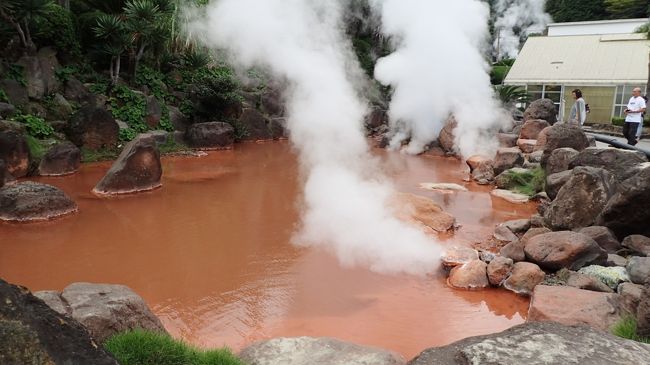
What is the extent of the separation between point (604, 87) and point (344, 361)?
20.3 m

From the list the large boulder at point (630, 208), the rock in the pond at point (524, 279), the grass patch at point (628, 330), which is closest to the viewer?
the grass patch at point (628, 330)

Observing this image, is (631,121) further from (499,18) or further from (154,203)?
(499,18)

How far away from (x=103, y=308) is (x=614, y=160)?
7.40 meters

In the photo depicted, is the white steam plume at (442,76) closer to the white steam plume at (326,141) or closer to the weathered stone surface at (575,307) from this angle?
the white steam plume at (326,141)

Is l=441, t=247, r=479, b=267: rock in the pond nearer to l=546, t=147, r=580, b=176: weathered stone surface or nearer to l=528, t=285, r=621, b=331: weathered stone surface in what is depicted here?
l=528, t=285, r=621, b=331: weathered stone surface

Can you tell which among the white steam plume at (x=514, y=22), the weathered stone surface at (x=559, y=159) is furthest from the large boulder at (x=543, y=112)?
the white steam plume at (x=514, y=22)

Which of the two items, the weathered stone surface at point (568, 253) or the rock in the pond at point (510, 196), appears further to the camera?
the rock in the pond at point (510, 196)

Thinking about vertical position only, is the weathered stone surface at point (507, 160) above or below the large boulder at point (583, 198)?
below

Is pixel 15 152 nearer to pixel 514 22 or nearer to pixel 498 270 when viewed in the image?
pixel 498 270

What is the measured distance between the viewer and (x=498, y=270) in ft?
18.9

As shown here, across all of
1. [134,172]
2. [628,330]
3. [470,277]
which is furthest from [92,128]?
[628,330]

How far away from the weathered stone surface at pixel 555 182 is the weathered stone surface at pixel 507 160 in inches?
118

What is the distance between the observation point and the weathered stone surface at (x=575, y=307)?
13.8ft

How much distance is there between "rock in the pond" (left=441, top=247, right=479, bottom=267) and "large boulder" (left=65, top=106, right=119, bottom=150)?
9.82 m
